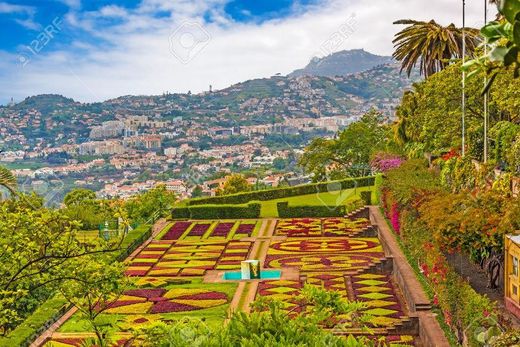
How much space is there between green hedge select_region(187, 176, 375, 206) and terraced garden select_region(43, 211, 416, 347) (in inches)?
192

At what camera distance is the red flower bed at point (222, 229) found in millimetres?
38875

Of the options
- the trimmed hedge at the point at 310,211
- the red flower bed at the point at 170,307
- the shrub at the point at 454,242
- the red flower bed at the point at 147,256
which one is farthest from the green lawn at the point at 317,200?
the shrub at the point at 454,242

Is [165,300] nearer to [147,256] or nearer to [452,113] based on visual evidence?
[147,256]

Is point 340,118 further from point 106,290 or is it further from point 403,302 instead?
point 106,290

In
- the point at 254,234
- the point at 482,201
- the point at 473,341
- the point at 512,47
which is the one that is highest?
the point at 512,47

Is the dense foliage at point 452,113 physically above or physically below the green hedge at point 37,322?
above

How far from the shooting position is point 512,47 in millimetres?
2627

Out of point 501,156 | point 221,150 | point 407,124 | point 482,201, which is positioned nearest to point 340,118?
point 221,150

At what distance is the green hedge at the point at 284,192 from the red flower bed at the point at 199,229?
18.8ft

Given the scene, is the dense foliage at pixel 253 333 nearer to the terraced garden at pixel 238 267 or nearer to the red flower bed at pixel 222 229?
the terraced garden at pixel 238 267

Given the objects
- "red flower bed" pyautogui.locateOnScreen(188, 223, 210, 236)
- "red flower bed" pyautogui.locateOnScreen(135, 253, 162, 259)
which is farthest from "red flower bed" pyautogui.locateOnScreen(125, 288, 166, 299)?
"red flower bed" pyautogui.locateOnScreen(188, 223, 210, 236)

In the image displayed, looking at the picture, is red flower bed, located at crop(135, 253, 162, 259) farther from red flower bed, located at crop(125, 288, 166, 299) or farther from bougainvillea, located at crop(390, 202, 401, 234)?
bougainvillea, located at crop(390, 202, 401, 234)

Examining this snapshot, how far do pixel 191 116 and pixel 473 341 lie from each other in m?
125

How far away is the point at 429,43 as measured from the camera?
40844 millimetres
